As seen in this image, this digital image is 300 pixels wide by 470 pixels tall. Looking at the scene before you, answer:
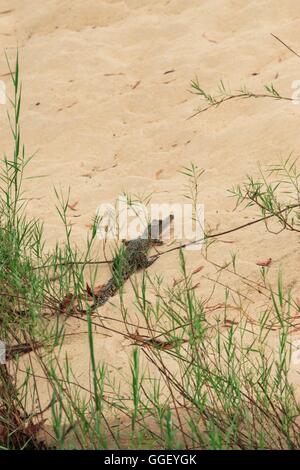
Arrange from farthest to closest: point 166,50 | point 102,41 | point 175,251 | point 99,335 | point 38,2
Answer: point 38,2 → point 102,41 → point 166,50 → point 175,251 → point 99,335

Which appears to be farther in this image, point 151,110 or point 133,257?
point 151,110

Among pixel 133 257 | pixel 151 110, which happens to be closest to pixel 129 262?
pixel 133 257

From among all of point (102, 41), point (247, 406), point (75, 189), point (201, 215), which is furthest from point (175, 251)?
point (102, 41)

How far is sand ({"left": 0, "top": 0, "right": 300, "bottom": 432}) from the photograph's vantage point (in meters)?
3.47

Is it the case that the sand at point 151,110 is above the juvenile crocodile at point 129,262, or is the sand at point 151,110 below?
above

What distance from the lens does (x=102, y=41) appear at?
584cm

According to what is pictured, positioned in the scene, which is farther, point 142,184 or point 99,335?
point 142,184

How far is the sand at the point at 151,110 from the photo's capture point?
347cm

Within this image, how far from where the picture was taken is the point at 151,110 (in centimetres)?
485

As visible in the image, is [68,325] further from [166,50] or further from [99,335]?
[166,50]

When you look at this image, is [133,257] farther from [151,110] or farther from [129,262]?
[151,110]

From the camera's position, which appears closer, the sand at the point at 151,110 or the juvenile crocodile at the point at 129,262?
the juvenile crocodile at the point at 129,262

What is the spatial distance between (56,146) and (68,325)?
7.06 ft
